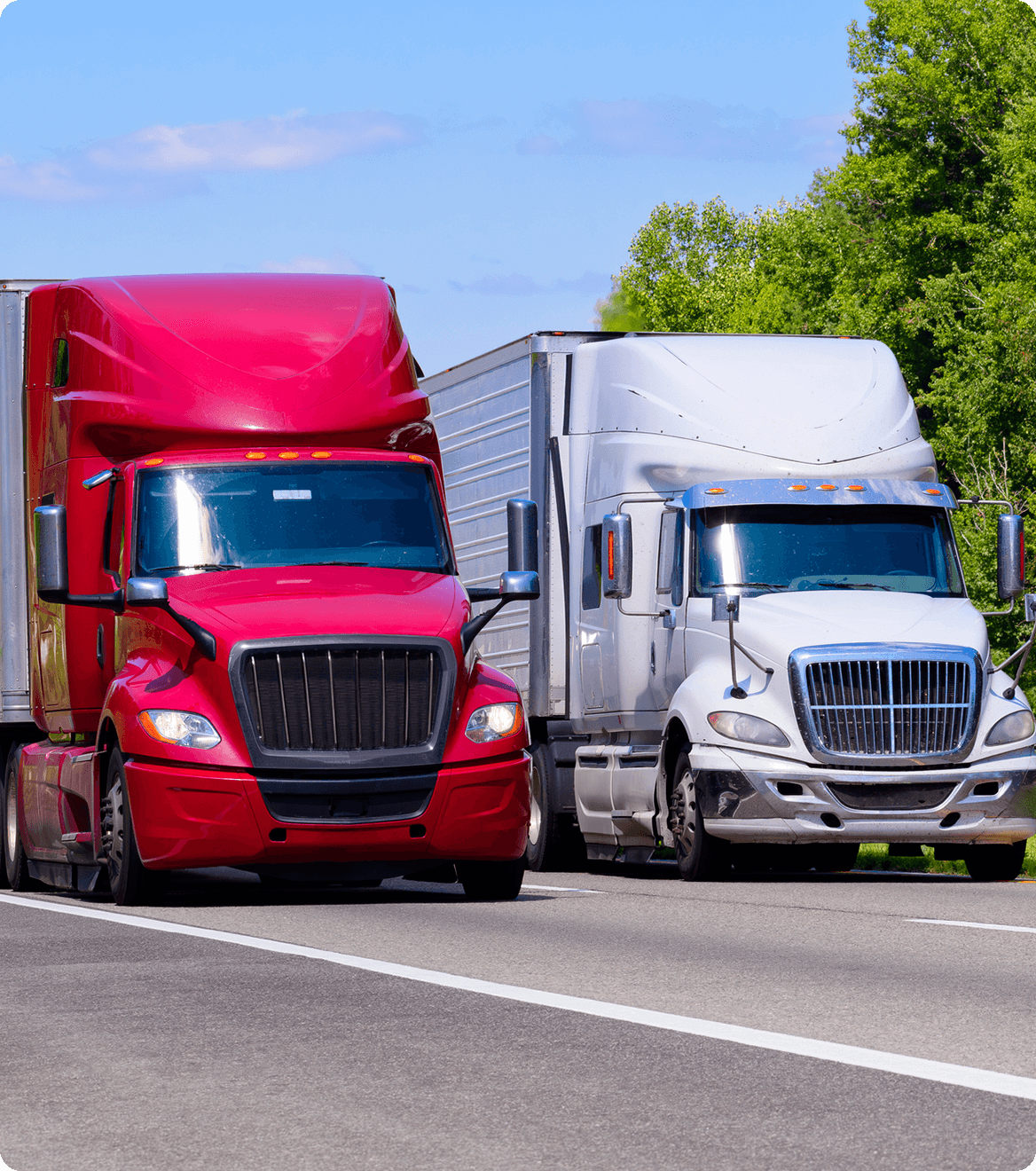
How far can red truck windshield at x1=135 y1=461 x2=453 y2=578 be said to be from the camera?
1450 centimetres

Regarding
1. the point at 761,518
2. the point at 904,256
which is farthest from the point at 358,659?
the point at 904,256

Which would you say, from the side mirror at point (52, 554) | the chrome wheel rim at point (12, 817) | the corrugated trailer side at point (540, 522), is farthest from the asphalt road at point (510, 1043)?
the corrugated trailer side at point (540, 522)

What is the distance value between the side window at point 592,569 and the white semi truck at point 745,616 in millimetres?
22

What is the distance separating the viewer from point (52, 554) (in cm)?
1436

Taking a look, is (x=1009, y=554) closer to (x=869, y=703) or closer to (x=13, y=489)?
(x=869, y=703)

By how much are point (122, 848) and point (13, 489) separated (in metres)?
3.95

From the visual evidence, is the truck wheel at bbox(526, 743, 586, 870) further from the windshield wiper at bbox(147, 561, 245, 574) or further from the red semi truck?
the windshield wiper at bbox(147, 561, 245, 574)

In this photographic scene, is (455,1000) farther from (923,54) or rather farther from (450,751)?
(923,54)

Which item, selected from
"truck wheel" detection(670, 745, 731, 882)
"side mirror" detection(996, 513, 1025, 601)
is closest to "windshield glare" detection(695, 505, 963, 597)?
"side mirror" detection(996, 513, 1025, 601)

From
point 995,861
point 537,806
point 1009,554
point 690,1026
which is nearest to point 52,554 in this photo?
point 537,806

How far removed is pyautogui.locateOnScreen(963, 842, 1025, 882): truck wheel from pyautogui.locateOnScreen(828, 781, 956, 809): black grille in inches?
46.9

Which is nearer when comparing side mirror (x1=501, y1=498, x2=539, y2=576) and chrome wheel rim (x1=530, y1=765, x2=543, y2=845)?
side mirror (x1=501, y1=498, x2=539, y2=576)

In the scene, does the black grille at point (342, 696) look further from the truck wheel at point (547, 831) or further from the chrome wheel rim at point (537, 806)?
the chrome wheel rim at point (537, 806)

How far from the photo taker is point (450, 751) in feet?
45.4
